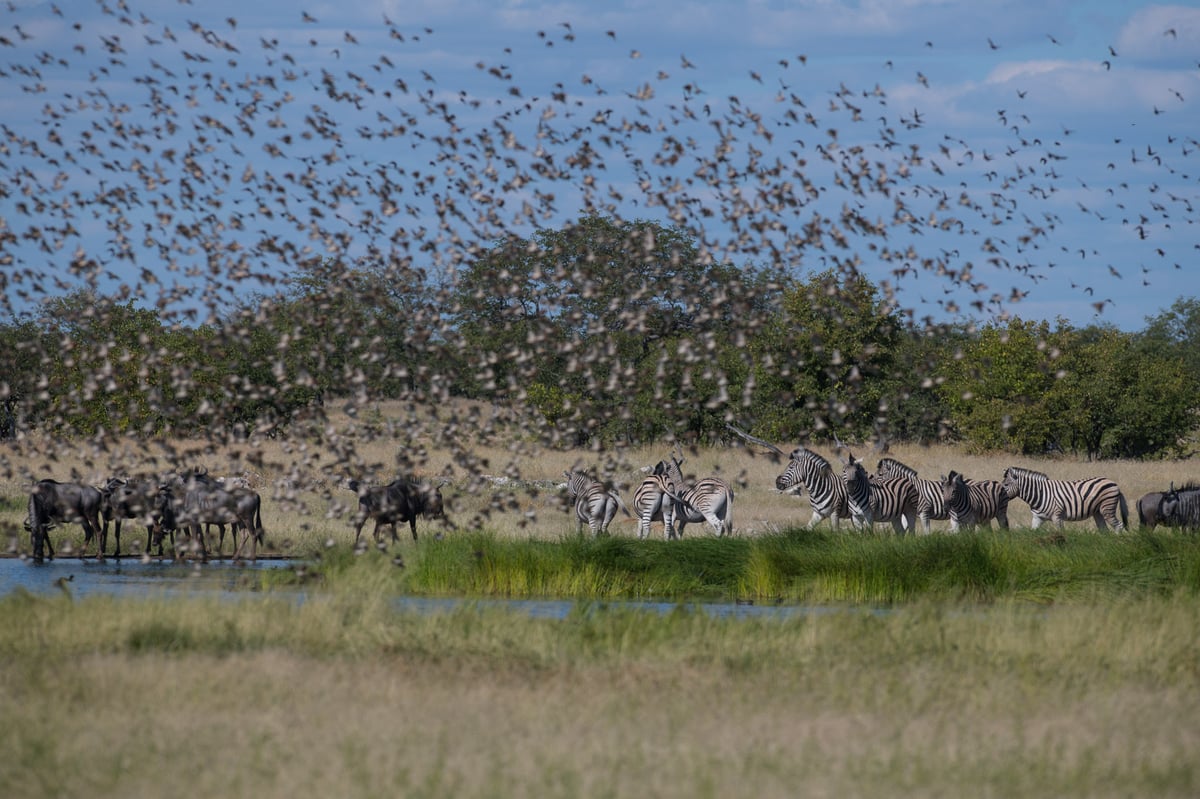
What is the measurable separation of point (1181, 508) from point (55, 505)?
24145mm

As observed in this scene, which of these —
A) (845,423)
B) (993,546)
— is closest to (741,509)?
(993,546)

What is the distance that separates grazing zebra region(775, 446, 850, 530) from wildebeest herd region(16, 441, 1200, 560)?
24 millimetres

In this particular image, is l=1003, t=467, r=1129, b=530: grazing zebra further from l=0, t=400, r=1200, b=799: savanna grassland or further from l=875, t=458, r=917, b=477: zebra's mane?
l=0, t=400, r=1200, b=799: savanna grassland

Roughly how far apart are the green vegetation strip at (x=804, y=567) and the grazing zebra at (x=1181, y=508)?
5.22 meters

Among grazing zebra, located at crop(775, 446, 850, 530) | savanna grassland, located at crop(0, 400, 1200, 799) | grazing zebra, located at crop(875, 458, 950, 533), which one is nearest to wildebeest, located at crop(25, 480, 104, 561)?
savanna grassland, located at crop(0, 400, 1200, 799)

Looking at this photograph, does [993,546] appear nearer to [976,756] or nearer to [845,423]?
[976,756]

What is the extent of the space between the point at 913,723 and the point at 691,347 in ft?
24.5

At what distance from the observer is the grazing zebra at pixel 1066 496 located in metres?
36.7

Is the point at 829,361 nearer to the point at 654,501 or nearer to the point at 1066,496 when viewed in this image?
the point at 1066,496

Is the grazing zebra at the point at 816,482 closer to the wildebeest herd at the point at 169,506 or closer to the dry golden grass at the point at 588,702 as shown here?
the wildebeest herd at the point at 169,506

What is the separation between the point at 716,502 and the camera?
34.0 meters

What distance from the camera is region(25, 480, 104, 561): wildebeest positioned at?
30.2 m

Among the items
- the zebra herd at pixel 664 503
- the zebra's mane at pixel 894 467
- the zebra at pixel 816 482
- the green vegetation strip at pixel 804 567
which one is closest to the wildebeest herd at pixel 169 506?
the green vegetation strip at pixel 804 567

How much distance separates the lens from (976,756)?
11.2 meters
